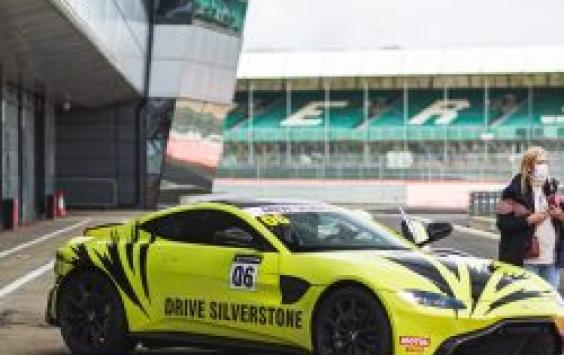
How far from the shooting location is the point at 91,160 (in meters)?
49.3

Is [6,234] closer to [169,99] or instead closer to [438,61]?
[169,99]

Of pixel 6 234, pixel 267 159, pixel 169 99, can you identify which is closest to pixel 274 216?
pixel 6 234

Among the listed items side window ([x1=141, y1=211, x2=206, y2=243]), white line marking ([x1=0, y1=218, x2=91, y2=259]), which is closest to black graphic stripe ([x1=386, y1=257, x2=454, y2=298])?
side window ([x1=141, y1=211, x2=206, y2=243])

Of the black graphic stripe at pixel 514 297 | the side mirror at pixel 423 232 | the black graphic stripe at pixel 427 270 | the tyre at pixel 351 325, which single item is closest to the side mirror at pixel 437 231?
the side mirror at pixel 423 232

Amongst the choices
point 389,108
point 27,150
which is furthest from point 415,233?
point 389,108

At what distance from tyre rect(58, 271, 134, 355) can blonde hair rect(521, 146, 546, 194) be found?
3155mm

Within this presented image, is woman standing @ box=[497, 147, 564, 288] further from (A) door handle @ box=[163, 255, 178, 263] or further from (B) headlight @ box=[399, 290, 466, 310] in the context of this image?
(A) door handle @ box=[163, 255, 178, 263]

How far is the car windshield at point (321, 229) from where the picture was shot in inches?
355

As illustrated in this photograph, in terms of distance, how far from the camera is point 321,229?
9.24 meters

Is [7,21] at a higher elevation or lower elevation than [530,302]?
higher

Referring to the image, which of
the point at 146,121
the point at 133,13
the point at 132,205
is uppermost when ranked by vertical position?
the point at 133,13

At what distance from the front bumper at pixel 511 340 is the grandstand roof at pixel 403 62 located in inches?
3057

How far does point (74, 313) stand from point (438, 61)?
7799 cm

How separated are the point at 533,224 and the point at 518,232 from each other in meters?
0.13
